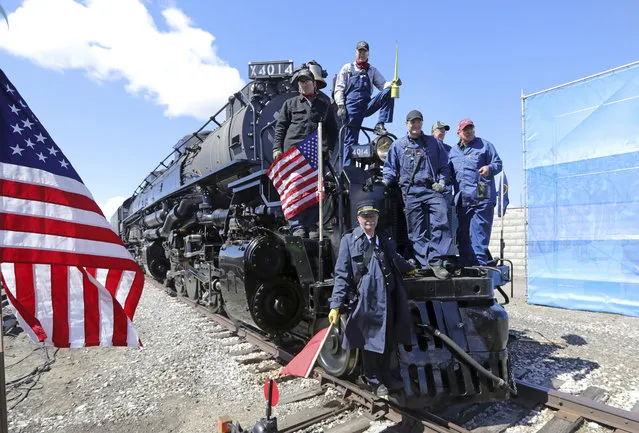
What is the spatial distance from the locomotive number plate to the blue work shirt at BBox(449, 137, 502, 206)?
3599 mm

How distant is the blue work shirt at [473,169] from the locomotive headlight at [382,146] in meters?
1.10

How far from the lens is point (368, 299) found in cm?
334

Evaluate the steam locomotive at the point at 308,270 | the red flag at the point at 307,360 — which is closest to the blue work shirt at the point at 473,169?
the steam locomotive at the point at 308,270

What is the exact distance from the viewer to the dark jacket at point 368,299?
3.32 m

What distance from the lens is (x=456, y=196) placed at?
217 inches

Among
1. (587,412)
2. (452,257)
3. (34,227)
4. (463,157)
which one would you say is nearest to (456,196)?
(463,157)

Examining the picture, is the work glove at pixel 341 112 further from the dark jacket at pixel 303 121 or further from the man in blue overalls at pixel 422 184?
the man in blue overalls at pixel 422 184

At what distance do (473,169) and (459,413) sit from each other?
3043mm

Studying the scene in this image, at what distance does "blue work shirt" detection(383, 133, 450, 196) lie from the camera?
14.6 feet

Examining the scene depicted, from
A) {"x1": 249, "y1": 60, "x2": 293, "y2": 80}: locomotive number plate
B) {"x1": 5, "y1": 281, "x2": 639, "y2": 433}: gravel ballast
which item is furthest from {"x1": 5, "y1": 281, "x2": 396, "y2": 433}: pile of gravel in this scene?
{"x1": 249, "y1": 60, "x2": 293, "y2": 80}: locomotive number plate

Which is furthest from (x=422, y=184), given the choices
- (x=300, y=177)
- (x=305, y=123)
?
(x=305, y=123)

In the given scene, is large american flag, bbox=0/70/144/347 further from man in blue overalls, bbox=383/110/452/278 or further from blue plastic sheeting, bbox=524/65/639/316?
blue plastic sheeting, bbox=524/65/639/316

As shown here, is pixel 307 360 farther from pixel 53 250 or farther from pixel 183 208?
pixel 183 208

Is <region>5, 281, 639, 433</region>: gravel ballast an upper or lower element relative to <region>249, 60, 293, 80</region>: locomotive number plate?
lower
